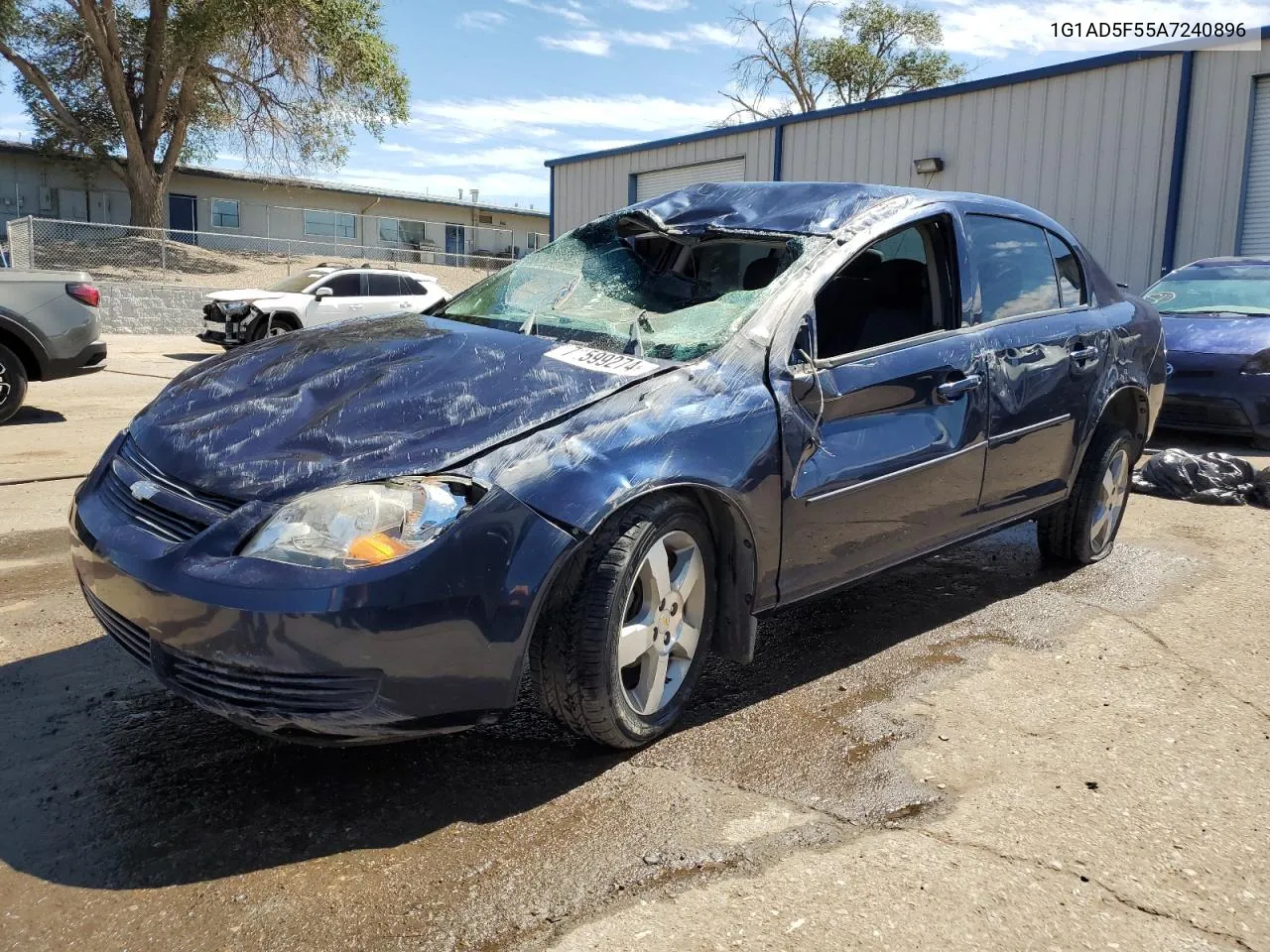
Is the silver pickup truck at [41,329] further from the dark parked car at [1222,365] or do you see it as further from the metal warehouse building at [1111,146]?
the metal warehouse building at [1111,146]

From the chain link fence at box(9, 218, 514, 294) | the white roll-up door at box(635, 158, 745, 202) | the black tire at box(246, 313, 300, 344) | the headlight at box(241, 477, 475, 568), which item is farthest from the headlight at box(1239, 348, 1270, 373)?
the chain link fence at box(9, 218, 514, 294)

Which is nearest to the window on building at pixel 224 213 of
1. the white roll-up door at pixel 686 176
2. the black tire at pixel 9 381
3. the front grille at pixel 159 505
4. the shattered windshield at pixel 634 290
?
the white roll-up door at pixel 686 176

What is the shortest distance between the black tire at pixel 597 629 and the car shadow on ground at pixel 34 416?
7617mm

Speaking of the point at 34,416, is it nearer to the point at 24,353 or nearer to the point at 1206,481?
the point at 24,353

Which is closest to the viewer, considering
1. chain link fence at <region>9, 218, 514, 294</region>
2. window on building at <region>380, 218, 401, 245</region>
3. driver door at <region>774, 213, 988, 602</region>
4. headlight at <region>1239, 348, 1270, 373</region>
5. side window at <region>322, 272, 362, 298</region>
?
driver door at <region>774, 213, 988, 602</region>

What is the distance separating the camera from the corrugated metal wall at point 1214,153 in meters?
13.3

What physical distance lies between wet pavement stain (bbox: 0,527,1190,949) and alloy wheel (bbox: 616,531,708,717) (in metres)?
0.19

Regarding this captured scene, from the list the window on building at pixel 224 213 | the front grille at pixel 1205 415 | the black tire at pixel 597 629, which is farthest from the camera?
the window on building at pixel 224 213

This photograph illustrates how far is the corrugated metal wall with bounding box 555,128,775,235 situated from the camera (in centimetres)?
2019

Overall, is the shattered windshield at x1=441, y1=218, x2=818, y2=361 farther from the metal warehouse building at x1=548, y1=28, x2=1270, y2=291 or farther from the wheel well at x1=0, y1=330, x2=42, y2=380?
the metal warehouse building at x1=548, y1=28, x2=1270, y2=291

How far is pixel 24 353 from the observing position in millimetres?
8438

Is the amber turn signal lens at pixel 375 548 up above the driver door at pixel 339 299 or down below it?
below

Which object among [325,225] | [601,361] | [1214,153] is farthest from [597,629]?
[325,225]

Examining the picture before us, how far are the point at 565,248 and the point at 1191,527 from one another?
163 inches
